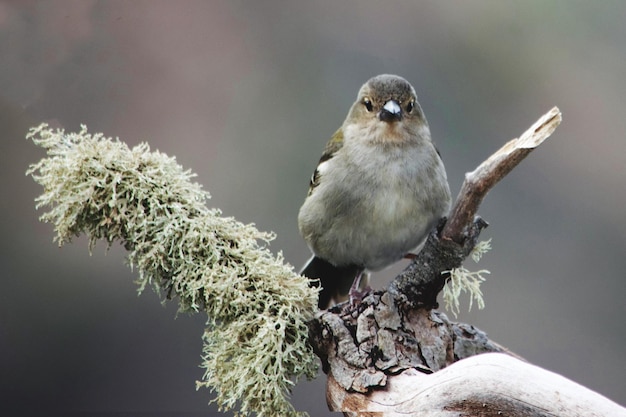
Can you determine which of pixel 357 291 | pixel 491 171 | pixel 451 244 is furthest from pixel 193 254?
pixel 491 171

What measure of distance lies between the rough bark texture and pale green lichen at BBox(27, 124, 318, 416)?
0.12 m

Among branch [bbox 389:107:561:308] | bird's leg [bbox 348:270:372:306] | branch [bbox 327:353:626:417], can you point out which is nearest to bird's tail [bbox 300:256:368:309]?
bird's leg [bbox 348:270:372:306]

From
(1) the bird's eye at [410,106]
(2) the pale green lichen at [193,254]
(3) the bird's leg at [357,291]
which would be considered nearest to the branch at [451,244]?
(3) the bird's leg at [357,291]

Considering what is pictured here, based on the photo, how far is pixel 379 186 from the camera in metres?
1.93

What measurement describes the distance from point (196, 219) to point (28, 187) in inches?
41.0

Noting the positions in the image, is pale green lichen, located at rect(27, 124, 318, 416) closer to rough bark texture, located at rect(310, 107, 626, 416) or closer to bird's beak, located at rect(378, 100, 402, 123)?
rough bark texture, located at rect(310, 107, 626, 416)

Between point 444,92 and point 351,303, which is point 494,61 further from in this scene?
point 351,303

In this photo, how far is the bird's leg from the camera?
1843 mm

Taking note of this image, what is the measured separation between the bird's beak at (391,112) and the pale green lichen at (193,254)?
1.77ft

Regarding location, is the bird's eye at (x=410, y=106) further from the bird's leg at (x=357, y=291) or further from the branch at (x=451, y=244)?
the bird's leg at (x=357, y=291)

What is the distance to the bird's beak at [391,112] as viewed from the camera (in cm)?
192

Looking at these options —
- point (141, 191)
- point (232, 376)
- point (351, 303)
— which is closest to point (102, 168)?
point (141, 191)

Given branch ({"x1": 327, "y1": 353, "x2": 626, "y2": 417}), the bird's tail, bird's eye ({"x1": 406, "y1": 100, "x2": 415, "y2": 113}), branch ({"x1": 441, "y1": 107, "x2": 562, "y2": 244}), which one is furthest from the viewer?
the bird's tail

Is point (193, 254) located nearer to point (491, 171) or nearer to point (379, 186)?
point (379, 186)
